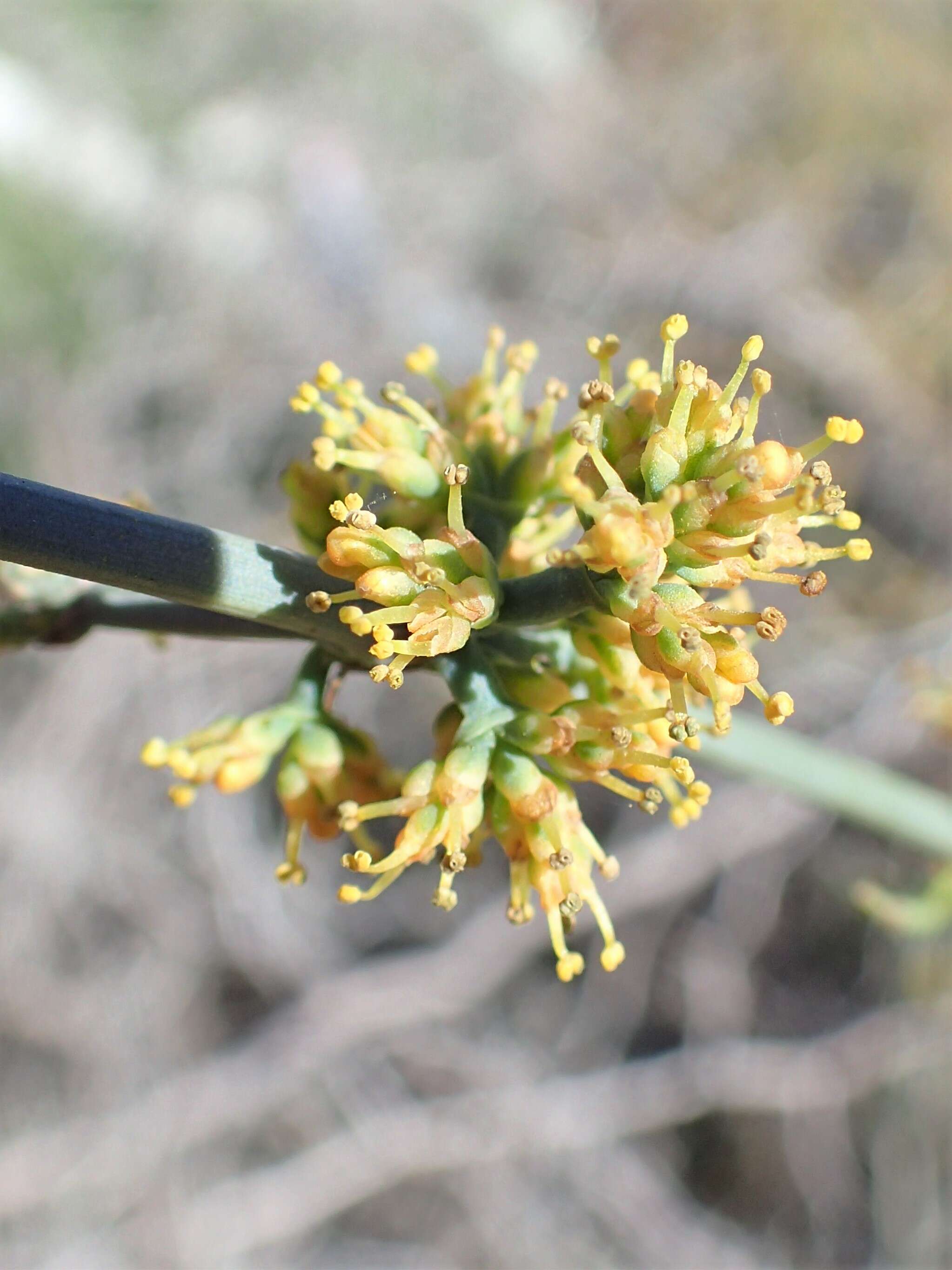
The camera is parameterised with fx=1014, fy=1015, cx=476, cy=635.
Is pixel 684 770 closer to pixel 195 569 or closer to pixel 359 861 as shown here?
pixel 359 861

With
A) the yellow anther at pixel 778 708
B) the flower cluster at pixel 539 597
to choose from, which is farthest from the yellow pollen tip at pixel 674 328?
the yellow anther at pixel 778 708

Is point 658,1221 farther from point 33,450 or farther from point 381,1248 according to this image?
point 33,450

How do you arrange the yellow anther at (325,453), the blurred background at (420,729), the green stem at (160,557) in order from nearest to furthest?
the green stem at (160,557) < the yellow anther at (325,453) < the blurred background at (420,729)

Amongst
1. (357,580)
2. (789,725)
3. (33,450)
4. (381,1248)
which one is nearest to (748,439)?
(357,580)

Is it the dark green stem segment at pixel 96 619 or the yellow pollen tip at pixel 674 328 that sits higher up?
the yellow pollen tip at pixel 674 328

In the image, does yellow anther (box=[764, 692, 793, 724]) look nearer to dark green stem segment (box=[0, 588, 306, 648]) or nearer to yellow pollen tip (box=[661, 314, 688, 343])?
yellow pollen tip (box=[661, 314, 688, 343])

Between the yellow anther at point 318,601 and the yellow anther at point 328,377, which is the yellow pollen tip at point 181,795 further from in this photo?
the yellow anther at point 328,377

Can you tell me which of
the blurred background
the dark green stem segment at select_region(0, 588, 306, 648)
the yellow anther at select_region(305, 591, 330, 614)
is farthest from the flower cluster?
the blurred background
